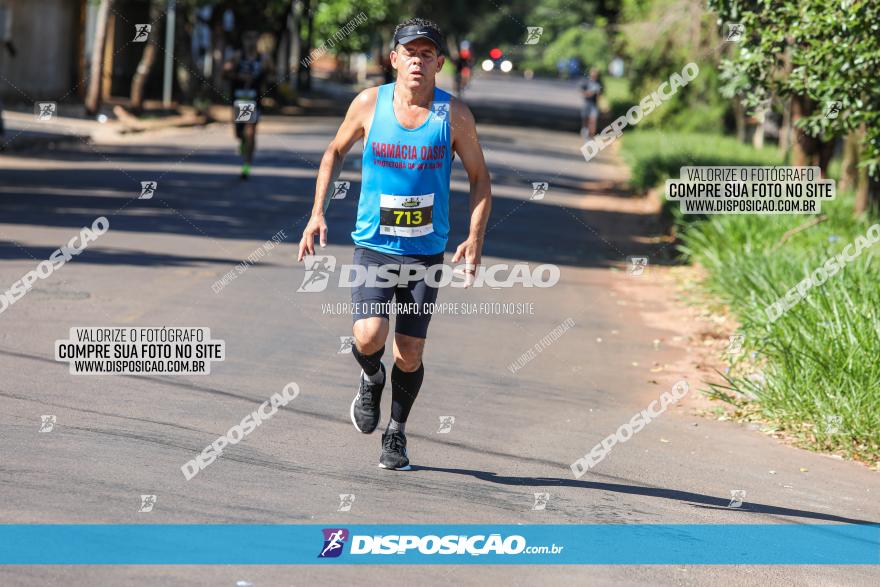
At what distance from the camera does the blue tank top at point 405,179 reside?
6973 millimetres

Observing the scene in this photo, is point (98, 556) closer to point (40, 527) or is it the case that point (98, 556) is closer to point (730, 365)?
point (40, 527)

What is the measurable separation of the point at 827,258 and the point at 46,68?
3133 cm

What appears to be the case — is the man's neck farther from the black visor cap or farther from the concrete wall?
the concrete wall

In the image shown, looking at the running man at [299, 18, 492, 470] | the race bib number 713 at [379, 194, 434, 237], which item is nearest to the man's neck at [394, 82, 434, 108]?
the running man at [299, 18, 492, 470]

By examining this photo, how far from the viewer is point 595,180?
29.8 meters

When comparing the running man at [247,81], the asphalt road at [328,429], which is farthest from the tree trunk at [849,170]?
the running man at [247,81]

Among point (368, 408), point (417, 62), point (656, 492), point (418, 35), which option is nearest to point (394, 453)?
point (368, 408)

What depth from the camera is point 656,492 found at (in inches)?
288

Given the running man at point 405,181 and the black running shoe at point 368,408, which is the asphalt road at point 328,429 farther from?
the running man at point 405,181

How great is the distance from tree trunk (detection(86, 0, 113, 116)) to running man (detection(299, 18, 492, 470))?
2645 centimetres

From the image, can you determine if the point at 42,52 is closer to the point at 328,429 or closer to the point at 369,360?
the point at 328,429

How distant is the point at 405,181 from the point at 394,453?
4.56 ft

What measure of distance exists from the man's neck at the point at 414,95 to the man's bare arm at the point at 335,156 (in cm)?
15

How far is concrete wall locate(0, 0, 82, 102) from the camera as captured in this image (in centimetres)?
3750
